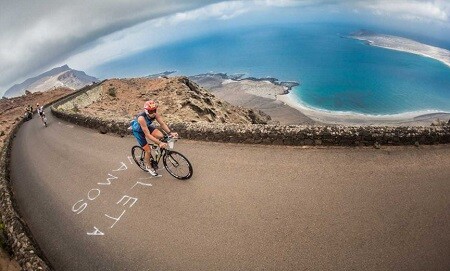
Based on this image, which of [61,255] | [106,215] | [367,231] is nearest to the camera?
[367,231]

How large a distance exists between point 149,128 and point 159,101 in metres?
26.4

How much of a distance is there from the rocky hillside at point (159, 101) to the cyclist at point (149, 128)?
635 inches

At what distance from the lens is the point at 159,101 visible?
34906 mm

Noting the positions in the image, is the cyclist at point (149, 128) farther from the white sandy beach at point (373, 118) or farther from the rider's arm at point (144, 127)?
the white sandy beach at point (373, 118)

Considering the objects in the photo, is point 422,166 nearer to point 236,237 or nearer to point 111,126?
point 236,237

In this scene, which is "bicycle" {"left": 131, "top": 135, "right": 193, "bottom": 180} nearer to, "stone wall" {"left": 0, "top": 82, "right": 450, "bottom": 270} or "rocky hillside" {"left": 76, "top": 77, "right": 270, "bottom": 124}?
"stone wall" {"left": 0, "top": 82, "right": 450, "bottom": 270}

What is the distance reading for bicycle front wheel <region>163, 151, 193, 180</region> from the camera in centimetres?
955

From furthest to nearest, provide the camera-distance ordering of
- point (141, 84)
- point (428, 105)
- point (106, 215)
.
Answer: point (428, 105) → point (141, 84) → point (106, 215)

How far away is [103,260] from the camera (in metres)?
7.22

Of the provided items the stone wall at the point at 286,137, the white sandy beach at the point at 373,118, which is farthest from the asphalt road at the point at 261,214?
the white sandy beach at the point at 373,118

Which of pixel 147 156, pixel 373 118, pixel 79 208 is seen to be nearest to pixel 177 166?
pixel 147 156

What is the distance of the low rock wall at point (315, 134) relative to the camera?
30.9ft

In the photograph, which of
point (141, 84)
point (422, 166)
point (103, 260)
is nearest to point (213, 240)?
point (103, 260)

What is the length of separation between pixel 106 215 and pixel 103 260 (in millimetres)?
1966
